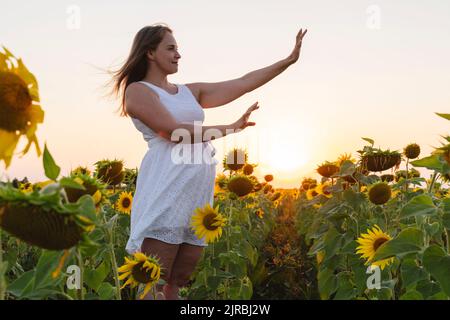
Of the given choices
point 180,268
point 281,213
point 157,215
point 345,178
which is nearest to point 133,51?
point 157,215

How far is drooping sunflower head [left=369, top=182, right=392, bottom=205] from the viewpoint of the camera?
3.31 meters

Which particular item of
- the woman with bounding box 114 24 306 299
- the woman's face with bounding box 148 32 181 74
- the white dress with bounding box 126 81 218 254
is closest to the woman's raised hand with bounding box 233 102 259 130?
the woman with bounding box 114 24 306 299

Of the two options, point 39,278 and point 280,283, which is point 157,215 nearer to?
point 39,278

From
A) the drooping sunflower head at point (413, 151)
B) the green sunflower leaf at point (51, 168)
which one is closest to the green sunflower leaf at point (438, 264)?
the green sunflower leaf at point (51, 168)

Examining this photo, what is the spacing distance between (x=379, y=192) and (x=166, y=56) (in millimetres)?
1425

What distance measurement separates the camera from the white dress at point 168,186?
123 inches

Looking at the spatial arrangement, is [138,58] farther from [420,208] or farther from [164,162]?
[420,208]

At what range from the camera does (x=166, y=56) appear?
3.38 metres

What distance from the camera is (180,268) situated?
3297 mm

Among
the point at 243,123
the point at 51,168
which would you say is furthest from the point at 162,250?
the point at 51,168

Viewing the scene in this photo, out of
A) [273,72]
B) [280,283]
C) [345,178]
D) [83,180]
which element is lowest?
[280,283]

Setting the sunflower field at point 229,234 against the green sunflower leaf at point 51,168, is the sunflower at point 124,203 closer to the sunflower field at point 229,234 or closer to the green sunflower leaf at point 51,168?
the sunflower field at point 229,234
